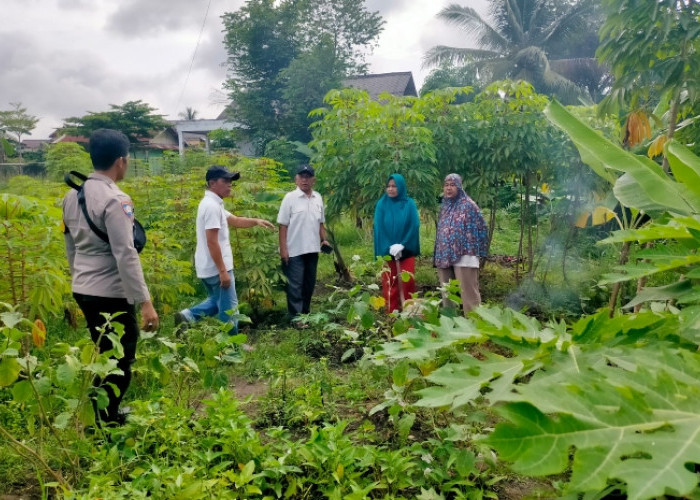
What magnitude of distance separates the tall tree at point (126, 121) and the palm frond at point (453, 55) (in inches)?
508

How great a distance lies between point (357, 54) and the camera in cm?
2267

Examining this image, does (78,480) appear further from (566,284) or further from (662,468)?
(566,284)

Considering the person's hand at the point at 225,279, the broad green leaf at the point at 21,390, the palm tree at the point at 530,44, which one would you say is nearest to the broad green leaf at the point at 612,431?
the broad green leaf at the point at 21,390

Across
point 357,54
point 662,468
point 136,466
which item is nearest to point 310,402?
point 136,466

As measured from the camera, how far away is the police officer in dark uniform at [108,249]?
8.24 feet

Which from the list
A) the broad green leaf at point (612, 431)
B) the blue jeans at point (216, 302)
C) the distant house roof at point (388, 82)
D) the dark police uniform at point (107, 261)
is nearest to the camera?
the broad green leaf at point (612, 431)

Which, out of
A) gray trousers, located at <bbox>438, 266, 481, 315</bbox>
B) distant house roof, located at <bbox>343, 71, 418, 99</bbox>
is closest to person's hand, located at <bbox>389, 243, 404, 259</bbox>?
gray trousers, located at <bbox>438, 266, 481, 315</bbox>

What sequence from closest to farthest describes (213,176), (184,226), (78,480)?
(78,480), (213,176), (184,226)

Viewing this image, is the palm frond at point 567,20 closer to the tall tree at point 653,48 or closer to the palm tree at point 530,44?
the palm tree at point 530,44

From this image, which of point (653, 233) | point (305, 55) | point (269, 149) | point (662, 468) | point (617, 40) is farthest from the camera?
point (305, 55)

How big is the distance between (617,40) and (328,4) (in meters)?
21.3

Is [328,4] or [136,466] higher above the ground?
[328,4]

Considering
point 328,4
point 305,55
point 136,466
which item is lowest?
point 136,466

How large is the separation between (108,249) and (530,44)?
77.4ft
